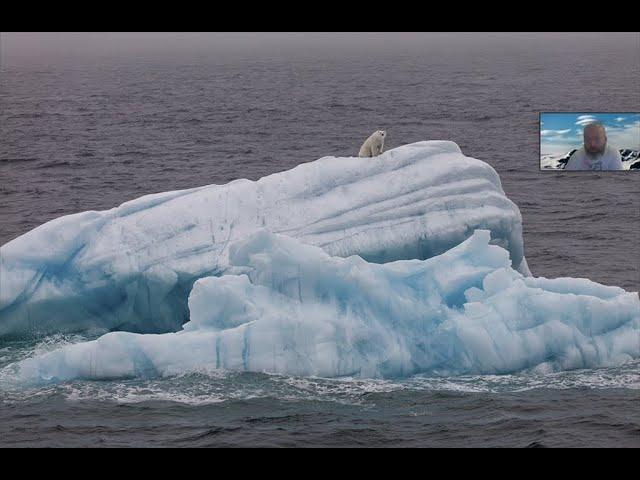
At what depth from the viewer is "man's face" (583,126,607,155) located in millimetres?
20750

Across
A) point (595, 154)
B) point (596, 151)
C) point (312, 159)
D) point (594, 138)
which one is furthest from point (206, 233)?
point (312, 159)

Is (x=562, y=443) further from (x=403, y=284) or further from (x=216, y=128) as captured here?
(x=216, y=128)

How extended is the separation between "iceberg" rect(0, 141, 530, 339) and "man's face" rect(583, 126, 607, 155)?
214 cm

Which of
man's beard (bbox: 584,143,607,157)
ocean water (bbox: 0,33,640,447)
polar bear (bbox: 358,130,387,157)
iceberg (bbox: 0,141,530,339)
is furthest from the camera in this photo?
man's beard (bbox: 584,143,607,157)

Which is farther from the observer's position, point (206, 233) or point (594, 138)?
point (594, 138)

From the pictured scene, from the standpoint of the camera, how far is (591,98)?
2820 cm

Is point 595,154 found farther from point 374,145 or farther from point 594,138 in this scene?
point 374,145

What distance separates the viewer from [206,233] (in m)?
18.8

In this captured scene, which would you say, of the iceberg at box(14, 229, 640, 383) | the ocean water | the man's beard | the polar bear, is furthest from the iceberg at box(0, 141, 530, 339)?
the man's beard

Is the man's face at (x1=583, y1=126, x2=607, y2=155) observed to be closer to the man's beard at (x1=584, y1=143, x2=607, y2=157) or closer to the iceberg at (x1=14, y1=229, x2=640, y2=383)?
the man's beard at (x1=584, y1=143, x2=607, y2=157)

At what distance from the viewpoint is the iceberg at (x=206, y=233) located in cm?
1861

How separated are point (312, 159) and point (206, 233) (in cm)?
953

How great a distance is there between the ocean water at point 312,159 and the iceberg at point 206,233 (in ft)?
2.40

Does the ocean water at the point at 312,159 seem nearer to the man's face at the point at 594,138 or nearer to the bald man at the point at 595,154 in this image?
the bald man at the point at 595,154
